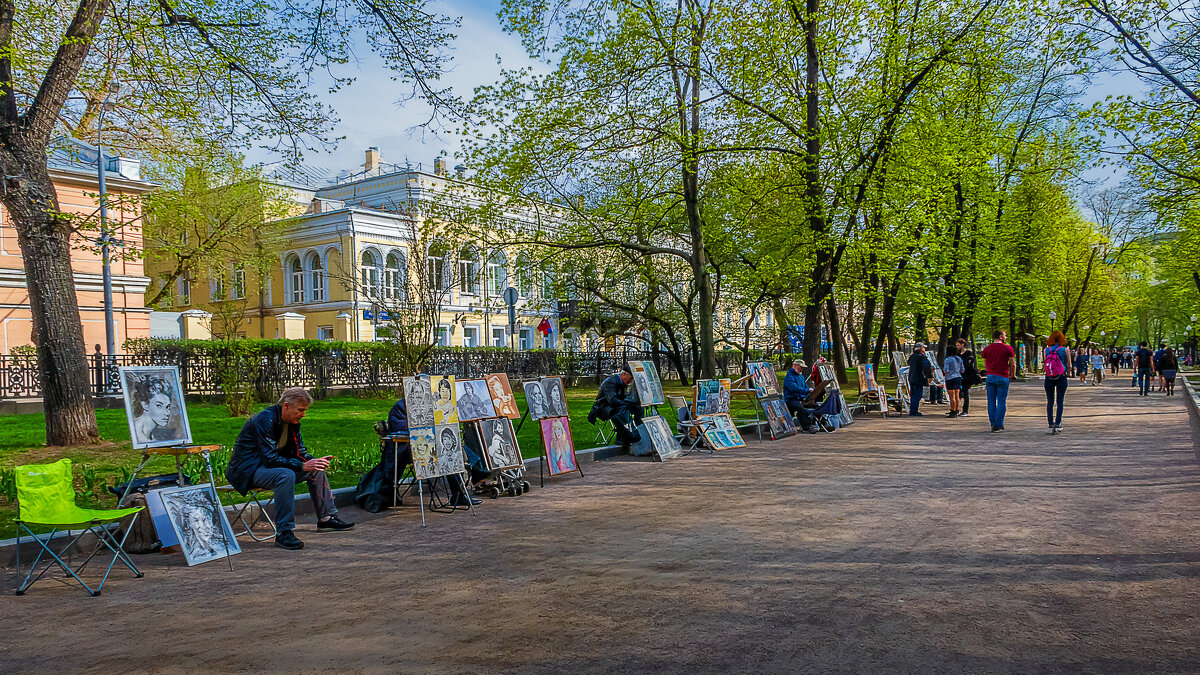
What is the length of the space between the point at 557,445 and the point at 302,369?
1494cm

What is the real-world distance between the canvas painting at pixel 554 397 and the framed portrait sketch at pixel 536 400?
42 mm

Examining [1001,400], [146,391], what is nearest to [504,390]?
[146,391]

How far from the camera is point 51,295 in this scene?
11508mm

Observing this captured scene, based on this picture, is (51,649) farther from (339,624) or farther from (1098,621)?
(1098,621)

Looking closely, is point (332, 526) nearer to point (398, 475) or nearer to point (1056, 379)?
point (398, 475)

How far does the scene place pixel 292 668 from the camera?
4.18m

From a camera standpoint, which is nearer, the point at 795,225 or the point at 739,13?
the point at 739,13

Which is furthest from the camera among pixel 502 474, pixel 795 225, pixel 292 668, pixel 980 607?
pixel 795 225

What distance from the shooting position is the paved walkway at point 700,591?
13.9 feet

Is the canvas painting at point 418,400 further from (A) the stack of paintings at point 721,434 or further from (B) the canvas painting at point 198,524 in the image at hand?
(A) the stack of paintings at point 721,434

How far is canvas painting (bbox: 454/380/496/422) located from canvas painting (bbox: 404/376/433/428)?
2.16 feet

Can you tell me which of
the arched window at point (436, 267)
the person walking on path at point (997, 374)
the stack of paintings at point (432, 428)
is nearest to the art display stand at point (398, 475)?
the stack of paintings at point (432, 428)

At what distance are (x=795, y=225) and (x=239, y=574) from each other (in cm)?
1843

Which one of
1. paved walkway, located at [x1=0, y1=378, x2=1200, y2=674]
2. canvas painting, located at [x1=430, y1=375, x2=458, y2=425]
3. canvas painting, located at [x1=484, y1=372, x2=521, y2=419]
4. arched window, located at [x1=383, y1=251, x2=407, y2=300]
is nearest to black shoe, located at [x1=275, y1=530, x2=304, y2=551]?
paved walkway, located at [x1=0, y1=378, x2=1200, y2=674]
